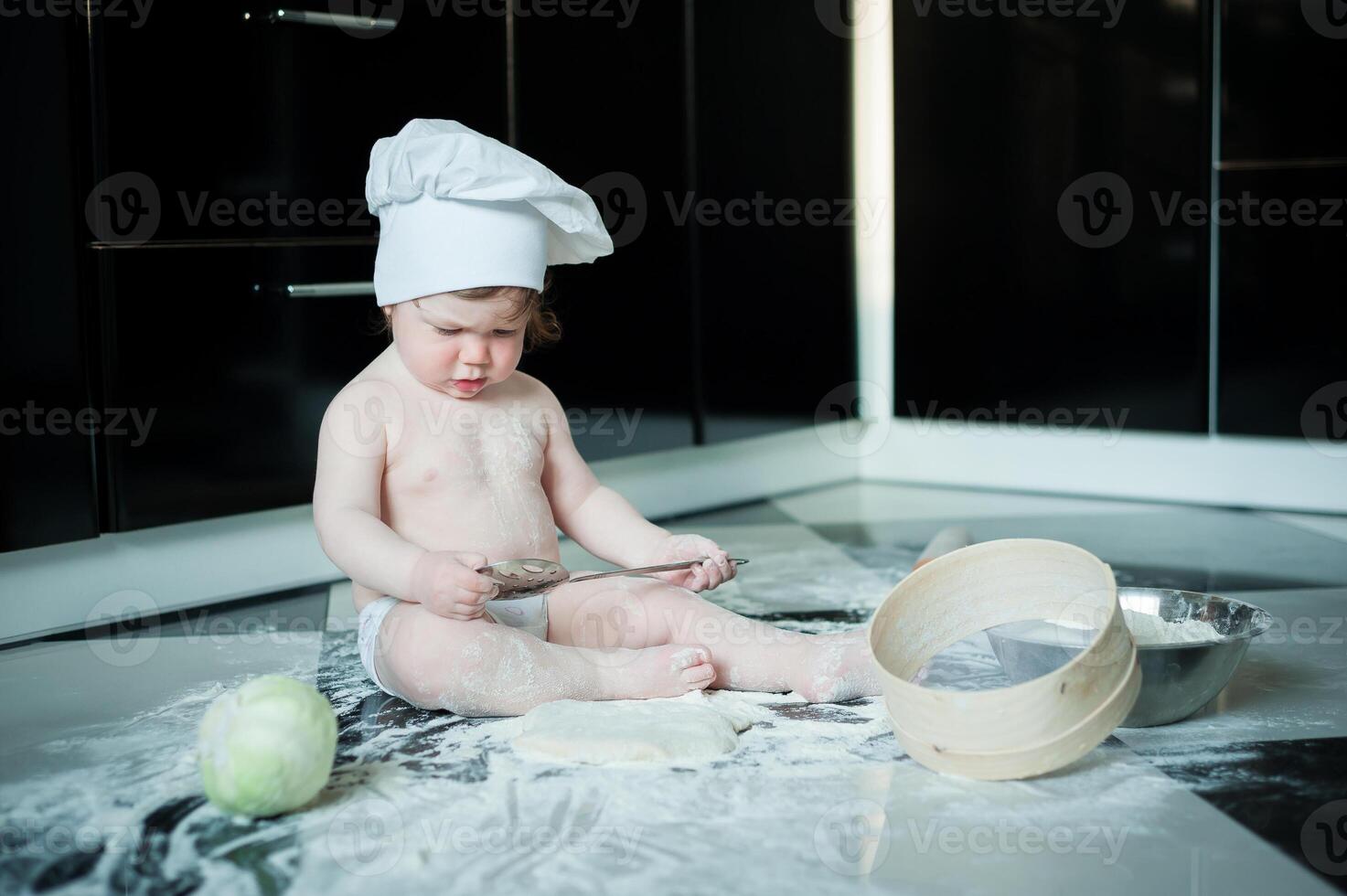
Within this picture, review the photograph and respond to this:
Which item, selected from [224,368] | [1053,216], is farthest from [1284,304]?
[224,368]

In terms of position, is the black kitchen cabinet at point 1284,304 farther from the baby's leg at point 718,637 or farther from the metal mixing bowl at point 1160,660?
Result: the baby's leg at point 718,637

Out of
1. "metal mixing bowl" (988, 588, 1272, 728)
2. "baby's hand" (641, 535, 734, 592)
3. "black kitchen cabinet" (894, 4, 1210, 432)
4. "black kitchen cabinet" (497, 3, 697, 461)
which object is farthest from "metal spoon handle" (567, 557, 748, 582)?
"black kitchen cabinet" (894, 4, 1210, 432)

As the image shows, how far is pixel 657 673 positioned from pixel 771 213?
3.59 feet

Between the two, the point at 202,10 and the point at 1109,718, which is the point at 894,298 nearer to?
the point at 202,10

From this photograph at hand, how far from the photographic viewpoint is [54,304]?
126 cm

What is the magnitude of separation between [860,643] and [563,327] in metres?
0.75

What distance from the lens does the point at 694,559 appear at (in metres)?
1.16

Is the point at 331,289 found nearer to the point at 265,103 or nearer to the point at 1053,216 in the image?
the point at 265,103

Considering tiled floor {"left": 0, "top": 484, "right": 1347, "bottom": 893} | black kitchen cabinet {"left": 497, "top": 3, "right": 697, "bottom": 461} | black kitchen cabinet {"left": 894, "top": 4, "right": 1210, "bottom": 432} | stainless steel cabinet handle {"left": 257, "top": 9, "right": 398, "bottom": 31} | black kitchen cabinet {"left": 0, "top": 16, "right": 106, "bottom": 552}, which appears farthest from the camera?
black kitchen cabinet {"left": 894, "top": 4, "right": 1210, "bottom": 432}

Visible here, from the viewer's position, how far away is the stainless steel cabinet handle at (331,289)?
1448 mm

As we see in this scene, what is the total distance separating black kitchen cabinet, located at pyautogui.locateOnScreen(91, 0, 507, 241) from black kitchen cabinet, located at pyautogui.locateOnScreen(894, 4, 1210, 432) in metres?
0.80

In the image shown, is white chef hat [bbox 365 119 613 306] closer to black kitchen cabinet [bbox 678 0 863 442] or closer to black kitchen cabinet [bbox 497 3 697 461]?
black kitchen cabinet [bbox 497 3 697 461]

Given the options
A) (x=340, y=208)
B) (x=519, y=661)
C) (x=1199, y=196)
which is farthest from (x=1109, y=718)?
(x=1199, y=196)

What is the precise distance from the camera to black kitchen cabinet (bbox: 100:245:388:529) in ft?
4.35
